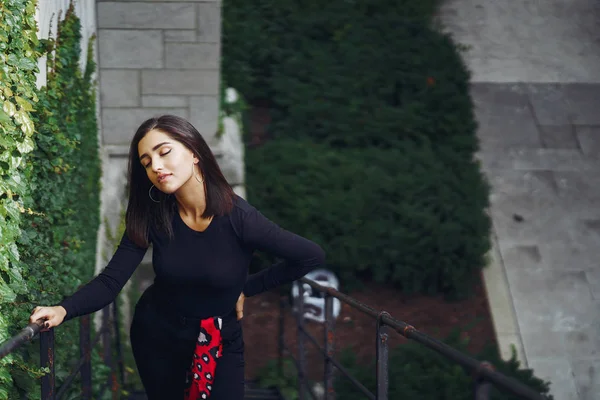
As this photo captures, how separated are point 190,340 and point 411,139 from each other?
595cm

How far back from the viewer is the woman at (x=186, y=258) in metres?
3.11

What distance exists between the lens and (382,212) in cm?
791

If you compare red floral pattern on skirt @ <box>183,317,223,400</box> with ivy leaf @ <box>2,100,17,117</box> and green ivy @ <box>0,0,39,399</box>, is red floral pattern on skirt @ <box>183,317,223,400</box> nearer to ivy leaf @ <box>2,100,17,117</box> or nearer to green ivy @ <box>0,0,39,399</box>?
green ivy @ <box>0,0,39,399</box>

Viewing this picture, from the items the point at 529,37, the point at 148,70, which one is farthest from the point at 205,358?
the point at 529,37

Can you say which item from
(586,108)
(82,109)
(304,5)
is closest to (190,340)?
(82,109)

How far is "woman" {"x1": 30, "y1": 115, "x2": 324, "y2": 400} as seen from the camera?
10.2 feet

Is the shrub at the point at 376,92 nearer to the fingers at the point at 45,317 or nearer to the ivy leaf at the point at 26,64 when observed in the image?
the ivy leaf at the point at 26,64

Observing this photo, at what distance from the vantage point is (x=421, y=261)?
7879mm

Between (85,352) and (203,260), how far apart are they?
1612mm

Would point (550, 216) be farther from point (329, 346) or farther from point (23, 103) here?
point (23, 103)

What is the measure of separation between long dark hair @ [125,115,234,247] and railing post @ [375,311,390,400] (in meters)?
0.69

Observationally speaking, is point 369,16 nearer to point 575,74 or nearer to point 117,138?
point 575,74

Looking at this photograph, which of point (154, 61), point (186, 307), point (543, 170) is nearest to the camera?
point (186, 307)

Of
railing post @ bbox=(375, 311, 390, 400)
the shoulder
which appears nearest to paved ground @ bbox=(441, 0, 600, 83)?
railing post @ bbox=(375, 311, 390, 400)
